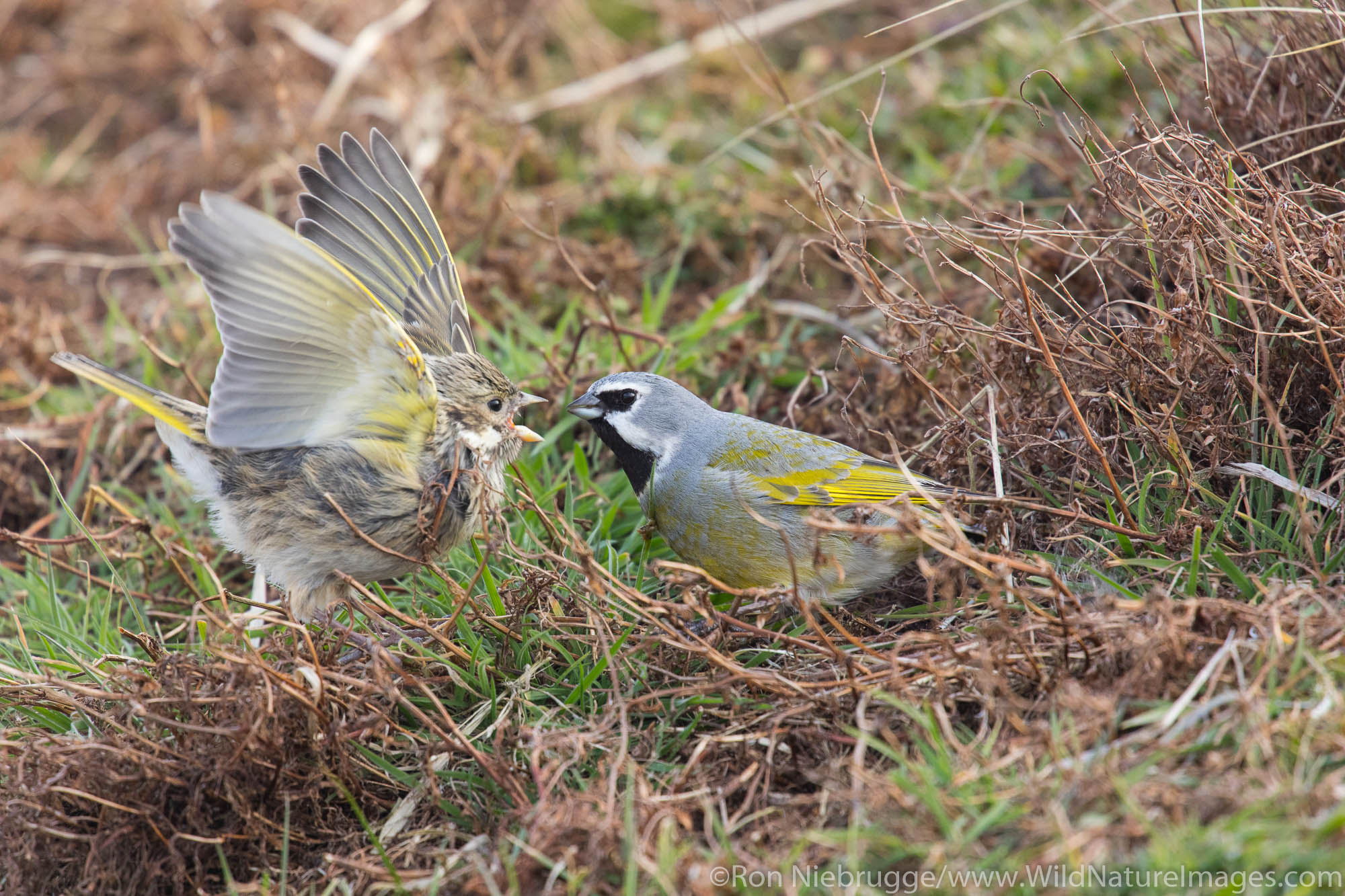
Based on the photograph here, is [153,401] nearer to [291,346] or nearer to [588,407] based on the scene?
[291,346]

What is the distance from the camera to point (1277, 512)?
13.0ft

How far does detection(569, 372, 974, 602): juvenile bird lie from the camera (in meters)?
4.31

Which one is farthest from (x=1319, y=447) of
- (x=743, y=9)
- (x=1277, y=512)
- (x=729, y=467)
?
(x=743, y=9)

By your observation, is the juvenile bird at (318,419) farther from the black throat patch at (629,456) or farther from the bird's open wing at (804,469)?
the bird's open wing at (804,469)

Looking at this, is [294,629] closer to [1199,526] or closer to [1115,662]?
[1115,662]

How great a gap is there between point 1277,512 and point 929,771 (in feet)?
5.91

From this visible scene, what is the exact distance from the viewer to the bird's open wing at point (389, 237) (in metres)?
5.05

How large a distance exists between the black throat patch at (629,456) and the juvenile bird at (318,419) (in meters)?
0.34

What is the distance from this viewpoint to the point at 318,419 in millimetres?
4355

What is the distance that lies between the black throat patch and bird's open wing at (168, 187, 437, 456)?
813 mm

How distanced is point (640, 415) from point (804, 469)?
75 cm

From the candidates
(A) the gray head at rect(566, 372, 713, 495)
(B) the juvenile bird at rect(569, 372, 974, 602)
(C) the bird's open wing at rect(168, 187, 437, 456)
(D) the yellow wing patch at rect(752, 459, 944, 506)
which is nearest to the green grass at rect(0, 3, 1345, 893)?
(B) the juvenile bird at rect(569, 372, 974, 602)

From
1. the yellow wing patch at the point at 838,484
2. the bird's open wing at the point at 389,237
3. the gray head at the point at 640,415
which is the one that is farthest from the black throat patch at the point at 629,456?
the bird's open wing at the point at 389,237

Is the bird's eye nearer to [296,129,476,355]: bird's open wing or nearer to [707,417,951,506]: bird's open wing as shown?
[707,417,951,506]: bird's open wing
